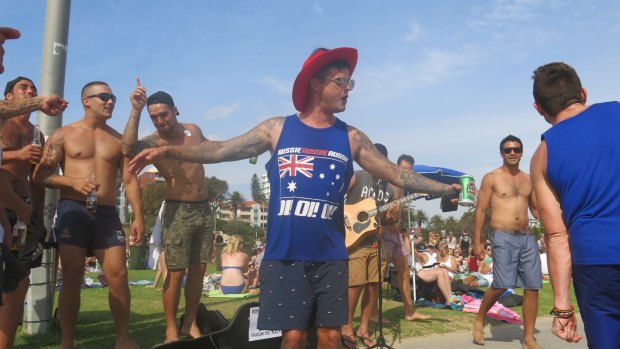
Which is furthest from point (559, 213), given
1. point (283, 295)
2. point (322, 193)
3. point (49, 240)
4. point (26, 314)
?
point (26, 314)

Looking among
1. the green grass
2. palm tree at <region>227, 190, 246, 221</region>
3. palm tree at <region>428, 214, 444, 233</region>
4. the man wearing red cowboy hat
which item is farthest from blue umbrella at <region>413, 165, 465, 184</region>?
palm tree at <region>227, 190, 246, 221</region>

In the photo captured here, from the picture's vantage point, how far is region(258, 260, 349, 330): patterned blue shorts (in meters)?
3.23

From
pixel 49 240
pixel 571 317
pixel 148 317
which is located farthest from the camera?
pixel 148 317

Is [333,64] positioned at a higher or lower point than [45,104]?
higher

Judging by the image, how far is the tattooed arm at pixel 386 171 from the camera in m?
3.77

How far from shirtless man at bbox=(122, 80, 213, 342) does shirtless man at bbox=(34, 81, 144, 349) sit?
47 cm

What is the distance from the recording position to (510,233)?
20.5 feet

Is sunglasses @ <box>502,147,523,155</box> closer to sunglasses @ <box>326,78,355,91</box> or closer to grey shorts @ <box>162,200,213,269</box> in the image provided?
sunglasses @ <box>326,78,355,91</box>

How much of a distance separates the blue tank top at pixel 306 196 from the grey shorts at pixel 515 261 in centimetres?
338

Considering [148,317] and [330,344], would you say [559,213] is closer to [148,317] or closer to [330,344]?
[330,344]

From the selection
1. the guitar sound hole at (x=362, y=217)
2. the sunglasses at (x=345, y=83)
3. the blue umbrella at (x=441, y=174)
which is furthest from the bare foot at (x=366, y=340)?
the sunglasses at (x=345, y=83)

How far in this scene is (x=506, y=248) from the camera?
245 inches

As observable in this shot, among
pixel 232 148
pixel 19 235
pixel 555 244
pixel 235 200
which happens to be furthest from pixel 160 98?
pixel 235 200

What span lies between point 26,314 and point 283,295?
12.6 feet
